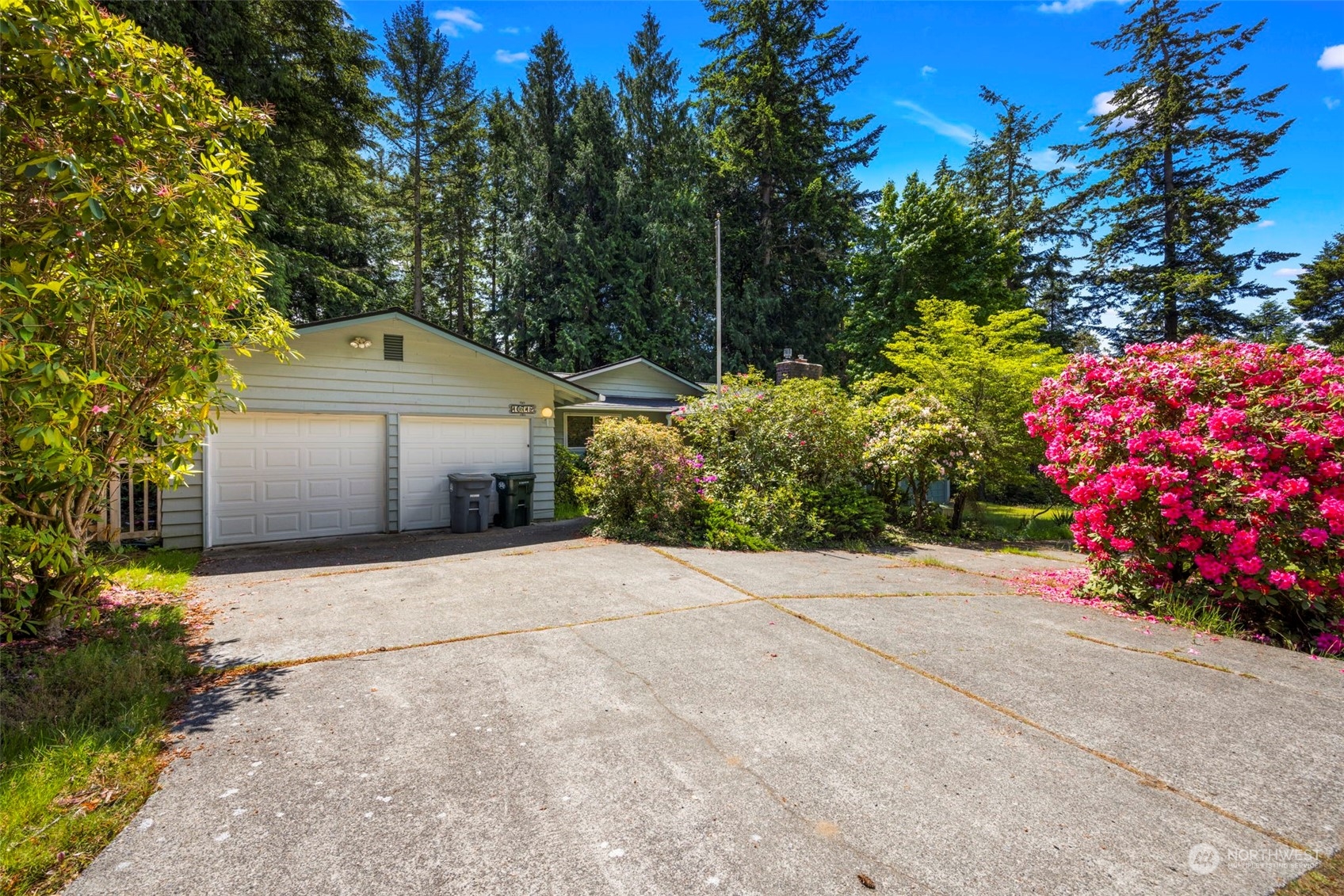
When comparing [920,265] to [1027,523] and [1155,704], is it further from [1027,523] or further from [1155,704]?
[1155,704]

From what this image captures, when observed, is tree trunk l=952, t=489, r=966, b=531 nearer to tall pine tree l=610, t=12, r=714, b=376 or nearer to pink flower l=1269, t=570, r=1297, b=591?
pink flower l=1269, t=570, r=1297, b=591

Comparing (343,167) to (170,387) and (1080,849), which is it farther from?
(1080,849)

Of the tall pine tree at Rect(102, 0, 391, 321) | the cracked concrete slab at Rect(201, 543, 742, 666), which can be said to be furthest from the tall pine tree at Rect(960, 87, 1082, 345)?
the cracked concrete slab at Rect(201, 543, 742, 666)

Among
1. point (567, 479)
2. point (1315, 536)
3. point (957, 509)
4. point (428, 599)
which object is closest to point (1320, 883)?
point (1315, 536)

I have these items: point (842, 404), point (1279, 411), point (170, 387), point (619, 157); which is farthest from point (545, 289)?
point (1279, 411)

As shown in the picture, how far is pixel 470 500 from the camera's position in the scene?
9.06 metres

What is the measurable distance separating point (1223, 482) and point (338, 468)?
33.8ft

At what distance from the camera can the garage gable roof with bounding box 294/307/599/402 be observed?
310 inches

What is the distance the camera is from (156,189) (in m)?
3.23

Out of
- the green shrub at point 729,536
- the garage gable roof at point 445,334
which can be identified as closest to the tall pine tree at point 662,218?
the garage gable roof at point 445,334

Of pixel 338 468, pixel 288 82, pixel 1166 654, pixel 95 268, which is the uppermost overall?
pixel 288 82

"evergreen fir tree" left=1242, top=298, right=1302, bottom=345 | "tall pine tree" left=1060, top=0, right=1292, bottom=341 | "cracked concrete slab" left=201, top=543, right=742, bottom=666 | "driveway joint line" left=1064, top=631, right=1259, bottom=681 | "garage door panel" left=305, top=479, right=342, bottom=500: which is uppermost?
"tall pine tree" left=1060, top=0, right=1292, bottom=341

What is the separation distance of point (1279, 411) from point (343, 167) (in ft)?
56.1

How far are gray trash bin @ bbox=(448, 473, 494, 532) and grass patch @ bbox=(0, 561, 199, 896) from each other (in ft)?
16.1
